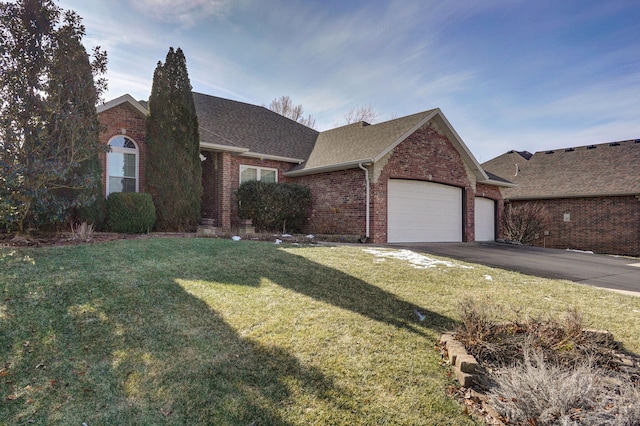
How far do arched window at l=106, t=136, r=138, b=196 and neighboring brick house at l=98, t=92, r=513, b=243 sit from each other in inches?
1.1

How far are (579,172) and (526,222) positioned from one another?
406 cm

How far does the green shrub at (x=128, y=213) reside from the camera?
9906 millimetres

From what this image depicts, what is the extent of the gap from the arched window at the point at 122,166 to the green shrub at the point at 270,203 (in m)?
3.43

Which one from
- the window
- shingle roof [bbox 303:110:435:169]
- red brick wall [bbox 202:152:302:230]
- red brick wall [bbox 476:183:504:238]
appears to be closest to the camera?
shingle roof [bbox 303:110:435:169]

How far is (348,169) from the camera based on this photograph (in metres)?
12.7

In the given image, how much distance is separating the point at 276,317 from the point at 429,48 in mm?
10805

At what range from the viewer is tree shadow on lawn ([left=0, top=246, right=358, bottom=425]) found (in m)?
2.68

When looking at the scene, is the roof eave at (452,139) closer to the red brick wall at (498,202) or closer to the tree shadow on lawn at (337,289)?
the red brick wall at (498,202)

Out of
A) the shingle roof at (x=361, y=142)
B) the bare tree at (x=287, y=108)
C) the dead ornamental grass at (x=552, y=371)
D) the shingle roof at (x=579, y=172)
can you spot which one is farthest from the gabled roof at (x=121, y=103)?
the bare tree at (x=287, y=108)

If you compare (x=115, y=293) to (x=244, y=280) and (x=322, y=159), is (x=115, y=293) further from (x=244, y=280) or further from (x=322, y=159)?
(x=322, y=159)

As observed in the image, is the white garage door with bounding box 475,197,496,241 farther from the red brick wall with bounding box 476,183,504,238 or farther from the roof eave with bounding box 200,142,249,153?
the roof eave with bounding box 200,142,249,153

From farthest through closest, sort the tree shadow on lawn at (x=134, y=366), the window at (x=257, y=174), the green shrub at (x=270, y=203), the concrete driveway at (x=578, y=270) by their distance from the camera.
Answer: the window at (x=257, y=174) < the green shrub at (x=270, y=203) < the concrete driveway at (x=578, y=270) < the tree shadow on lawn at (x=134, y=366)

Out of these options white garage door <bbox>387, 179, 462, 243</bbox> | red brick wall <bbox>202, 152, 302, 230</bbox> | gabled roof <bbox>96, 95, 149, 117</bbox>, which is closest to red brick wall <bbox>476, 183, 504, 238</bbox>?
white garage door <bbox>387, 179, 462, 243</bbox>

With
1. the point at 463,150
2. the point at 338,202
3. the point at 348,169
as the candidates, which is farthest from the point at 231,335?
the point at 463,150
